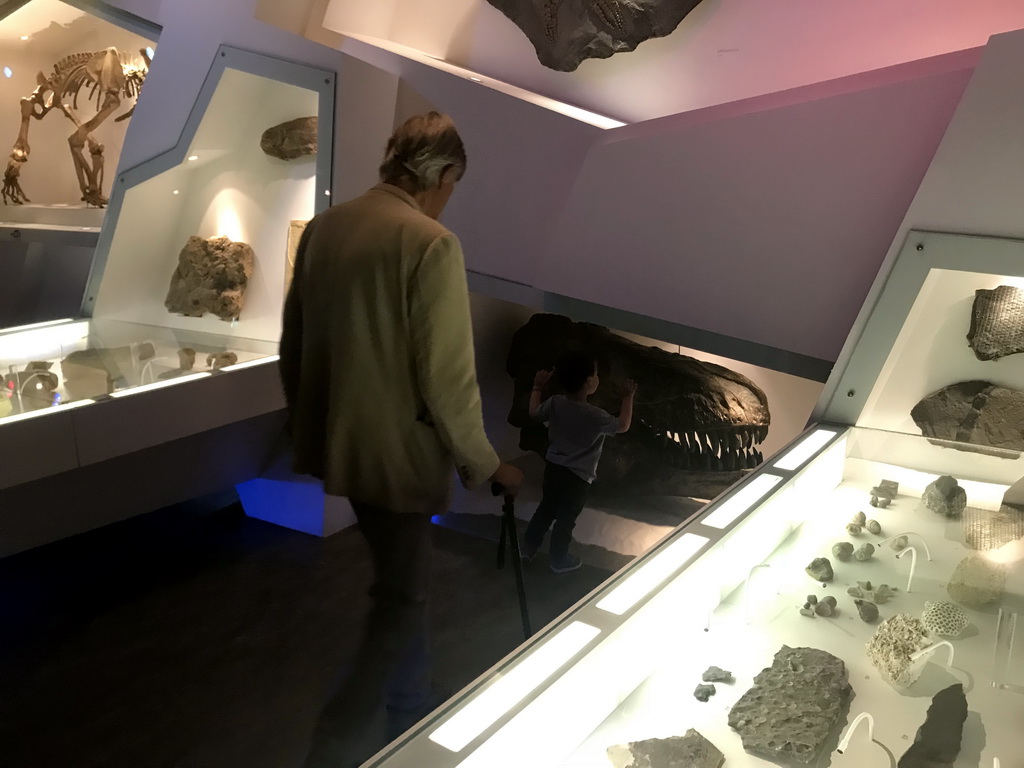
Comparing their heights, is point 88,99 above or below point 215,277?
above

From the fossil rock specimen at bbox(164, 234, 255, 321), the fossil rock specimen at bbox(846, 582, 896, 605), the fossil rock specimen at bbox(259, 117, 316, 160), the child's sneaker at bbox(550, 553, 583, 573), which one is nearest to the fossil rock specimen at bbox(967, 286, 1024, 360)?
the fossil rock specimen at bbox(846, 582, 896, 605)

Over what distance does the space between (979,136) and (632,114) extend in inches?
82.0

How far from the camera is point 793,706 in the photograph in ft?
4.32

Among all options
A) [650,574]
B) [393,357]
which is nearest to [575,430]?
[393,357]


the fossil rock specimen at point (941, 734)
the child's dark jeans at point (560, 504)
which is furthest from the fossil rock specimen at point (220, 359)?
the fossil rock specimen at point (941, 734)

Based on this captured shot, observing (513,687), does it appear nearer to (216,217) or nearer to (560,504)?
(560,504)

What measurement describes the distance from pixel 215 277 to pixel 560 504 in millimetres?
2157

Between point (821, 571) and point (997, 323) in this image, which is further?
point (997, 323)

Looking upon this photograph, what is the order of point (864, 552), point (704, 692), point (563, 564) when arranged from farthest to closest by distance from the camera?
point (563, 564) < point (864, 552) < point (704, 692)

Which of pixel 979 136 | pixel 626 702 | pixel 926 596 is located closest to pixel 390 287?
pixel 626 702

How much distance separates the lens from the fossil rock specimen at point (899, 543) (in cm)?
182

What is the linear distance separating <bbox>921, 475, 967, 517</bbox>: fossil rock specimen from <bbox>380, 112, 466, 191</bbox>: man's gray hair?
1.41 m

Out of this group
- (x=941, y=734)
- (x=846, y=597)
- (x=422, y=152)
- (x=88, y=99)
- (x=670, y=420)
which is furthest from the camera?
(x=88, y=99)

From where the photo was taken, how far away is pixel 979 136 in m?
2.39
